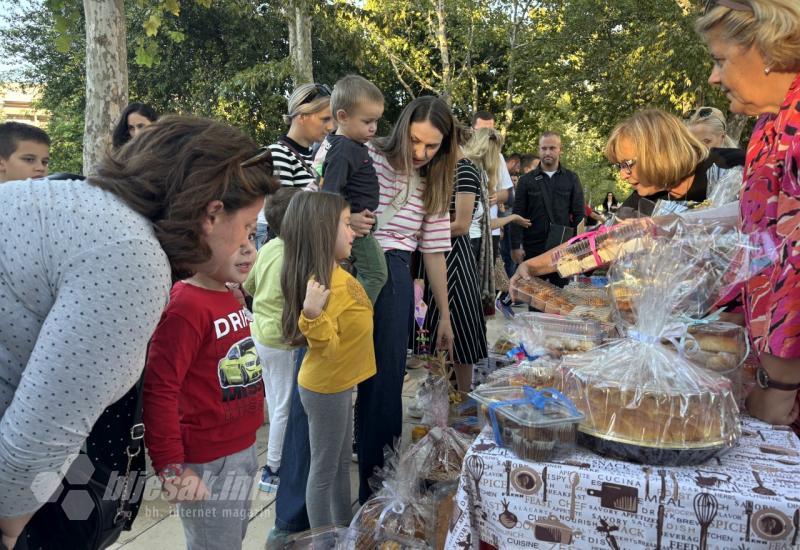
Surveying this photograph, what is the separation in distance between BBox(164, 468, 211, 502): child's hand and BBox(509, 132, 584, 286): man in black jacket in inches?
214

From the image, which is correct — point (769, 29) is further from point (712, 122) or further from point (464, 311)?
point (712, 122)

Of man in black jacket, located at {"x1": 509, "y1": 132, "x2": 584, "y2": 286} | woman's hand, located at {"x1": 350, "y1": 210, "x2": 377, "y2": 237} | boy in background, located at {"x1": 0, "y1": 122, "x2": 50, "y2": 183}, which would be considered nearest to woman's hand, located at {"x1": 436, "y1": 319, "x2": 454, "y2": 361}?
woman's hand, located at {"x1": 350, "y1": 210, "x2": 377, "y2": 237}

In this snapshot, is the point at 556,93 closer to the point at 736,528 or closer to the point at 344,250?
the point at 344,250

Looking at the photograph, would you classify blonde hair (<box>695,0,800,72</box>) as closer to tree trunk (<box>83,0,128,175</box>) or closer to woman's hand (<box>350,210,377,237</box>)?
woman's hand (<box>350,210,377,237</box>)

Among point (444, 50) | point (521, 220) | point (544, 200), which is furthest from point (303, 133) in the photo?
point (444, 50)

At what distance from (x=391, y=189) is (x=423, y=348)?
134 centimetres

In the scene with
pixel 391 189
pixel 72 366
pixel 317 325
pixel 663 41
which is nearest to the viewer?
pixel 72 366

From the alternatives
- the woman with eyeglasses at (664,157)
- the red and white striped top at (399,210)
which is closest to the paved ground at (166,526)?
the red and white striped top at (399,210)

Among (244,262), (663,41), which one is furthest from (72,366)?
(663,41)

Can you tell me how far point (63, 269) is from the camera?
1.04 m

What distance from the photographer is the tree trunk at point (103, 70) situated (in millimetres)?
5465

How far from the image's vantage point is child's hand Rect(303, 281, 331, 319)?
7.24 ft

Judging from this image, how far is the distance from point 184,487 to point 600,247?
1523mm

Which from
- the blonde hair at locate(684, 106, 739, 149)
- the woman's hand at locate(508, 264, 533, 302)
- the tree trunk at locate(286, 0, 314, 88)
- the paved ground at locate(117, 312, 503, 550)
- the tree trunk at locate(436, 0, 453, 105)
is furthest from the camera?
the tree trunk at locate(436, 0, 453, 105)
